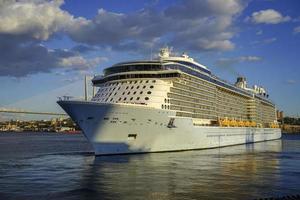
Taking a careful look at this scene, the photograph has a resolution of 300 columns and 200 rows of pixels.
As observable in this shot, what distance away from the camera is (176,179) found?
1272 inches

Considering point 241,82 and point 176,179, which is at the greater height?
point 241,82

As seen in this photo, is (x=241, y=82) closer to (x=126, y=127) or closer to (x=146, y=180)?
(x=126, y=127)

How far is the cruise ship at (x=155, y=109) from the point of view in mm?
47438

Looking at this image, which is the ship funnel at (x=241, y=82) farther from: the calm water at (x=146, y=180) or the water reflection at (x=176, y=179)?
the calm water at (x=146, y=180)

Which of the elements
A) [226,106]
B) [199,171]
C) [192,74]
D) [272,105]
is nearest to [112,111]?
[199,171]

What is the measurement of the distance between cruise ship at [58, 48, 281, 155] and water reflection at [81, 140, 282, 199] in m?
3.75

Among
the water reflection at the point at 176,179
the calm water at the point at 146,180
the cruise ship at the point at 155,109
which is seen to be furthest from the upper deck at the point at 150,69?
the calm water at the point at 146,180

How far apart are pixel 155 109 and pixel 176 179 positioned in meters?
19.1

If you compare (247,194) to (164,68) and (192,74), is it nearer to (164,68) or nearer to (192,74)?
(164,68)

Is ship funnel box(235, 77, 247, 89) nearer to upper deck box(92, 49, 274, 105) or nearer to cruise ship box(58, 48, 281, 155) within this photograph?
cruise ship box(58, 48, 281, 155)

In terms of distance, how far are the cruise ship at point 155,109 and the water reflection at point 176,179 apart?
3.75 m

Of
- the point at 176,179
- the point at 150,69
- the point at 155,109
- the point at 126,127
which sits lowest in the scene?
the point at 176,179

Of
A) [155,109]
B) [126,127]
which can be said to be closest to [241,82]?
[155,109]

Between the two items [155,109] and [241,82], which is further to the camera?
[241,82]
